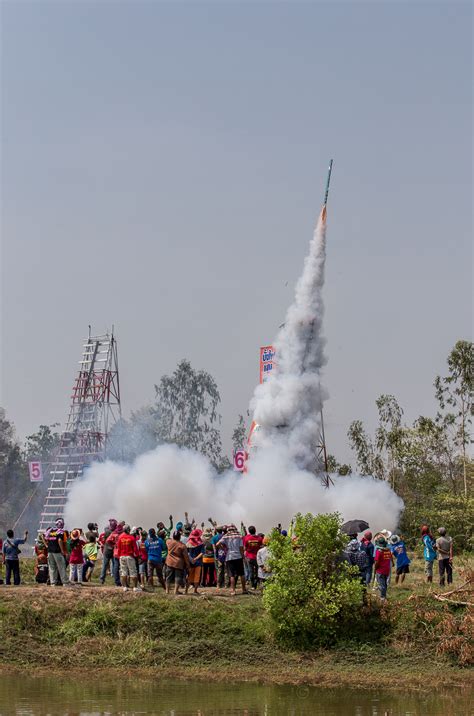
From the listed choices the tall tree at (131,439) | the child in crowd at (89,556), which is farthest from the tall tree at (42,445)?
the child in crowd at (89,556)

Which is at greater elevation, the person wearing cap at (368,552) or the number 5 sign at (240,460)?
the number 5 sign at (240,460)

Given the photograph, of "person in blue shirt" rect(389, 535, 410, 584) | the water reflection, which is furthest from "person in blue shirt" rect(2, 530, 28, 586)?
"person in blue shirt" rect(389, 535, 410, 584)

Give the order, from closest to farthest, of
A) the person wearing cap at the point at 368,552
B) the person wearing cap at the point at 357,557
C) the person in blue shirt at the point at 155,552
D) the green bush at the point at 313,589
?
the green bush at the point at 313,589
the person wearing cap at the point at 357,557
the person wearing cap at the point at 368,552
the person in blue shirt at the point at 155,552

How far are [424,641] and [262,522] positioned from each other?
69.9 ft

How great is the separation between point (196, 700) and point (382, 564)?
6.94 metres

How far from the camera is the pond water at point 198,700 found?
21.2 meters

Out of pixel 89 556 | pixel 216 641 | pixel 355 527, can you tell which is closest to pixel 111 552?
pixel 89 556

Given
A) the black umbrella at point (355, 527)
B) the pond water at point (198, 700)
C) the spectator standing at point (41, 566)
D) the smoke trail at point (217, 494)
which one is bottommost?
the pond water at point (198, 700)

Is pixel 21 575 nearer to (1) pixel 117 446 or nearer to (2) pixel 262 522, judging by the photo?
(2) pixel 262 522

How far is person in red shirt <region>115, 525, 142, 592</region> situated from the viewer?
29250mm

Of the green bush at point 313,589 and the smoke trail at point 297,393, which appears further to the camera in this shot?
the smoke trail at point 297,393

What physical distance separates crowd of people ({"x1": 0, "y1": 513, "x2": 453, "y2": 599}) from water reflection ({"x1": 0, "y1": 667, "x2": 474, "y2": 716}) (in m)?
4.47

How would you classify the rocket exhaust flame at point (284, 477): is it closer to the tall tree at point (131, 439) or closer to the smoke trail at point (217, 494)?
the smoke trail at point (217, 494)

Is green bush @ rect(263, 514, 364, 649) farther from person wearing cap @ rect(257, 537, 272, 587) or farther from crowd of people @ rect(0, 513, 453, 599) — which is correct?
person wearing cap @ rect(257, 537, 272, 587)
